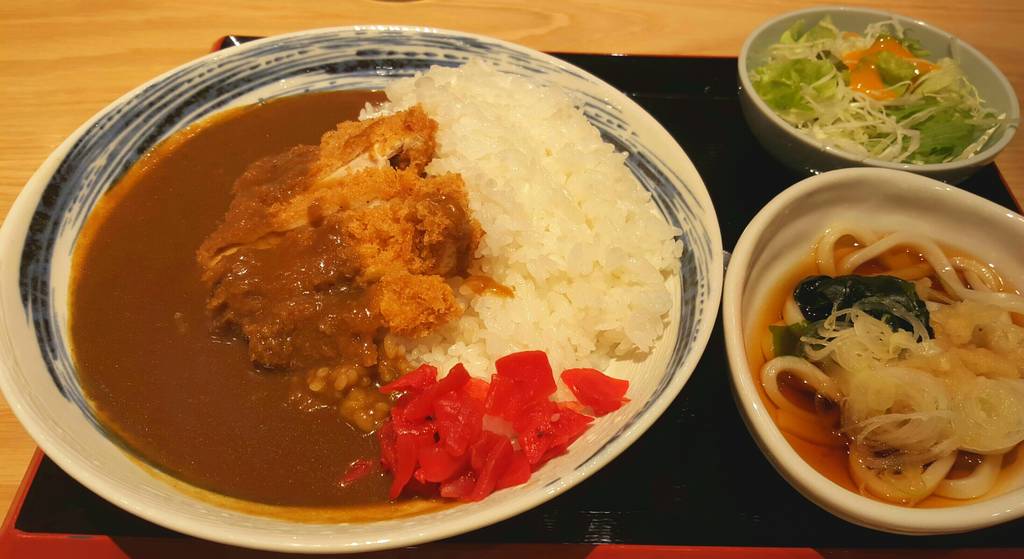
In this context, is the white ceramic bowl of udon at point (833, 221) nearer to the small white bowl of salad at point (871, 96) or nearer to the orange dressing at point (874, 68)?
the small white bowl of salad at point (871, 96)

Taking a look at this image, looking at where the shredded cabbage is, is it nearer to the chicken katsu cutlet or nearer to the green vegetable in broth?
the green vegetable in broth

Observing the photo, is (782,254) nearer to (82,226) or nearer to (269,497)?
(269,497)

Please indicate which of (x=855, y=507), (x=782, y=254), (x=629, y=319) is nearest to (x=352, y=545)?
(x=629, y=319)

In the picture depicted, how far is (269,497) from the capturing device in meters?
1.89

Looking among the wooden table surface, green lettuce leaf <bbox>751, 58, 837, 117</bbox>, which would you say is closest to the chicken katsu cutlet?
the wooden table surface

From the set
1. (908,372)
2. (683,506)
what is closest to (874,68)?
(908,372)

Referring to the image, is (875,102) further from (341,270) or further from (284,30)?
(284,30)

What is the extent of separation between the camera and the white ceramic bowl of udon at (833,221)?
6.59 ft

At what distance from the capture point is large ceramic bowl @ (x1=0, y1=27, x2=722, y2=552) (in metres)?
1.70

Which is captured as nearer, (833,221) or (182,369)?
(182,369)

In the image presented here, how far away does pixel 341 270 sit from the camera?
221 centimetres

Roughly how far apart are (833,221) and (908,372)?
781 mm

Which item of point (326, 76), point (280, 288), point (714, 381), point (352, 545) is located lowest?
point (714, 381)

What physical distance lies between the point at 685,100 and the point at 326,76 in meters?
1.88
